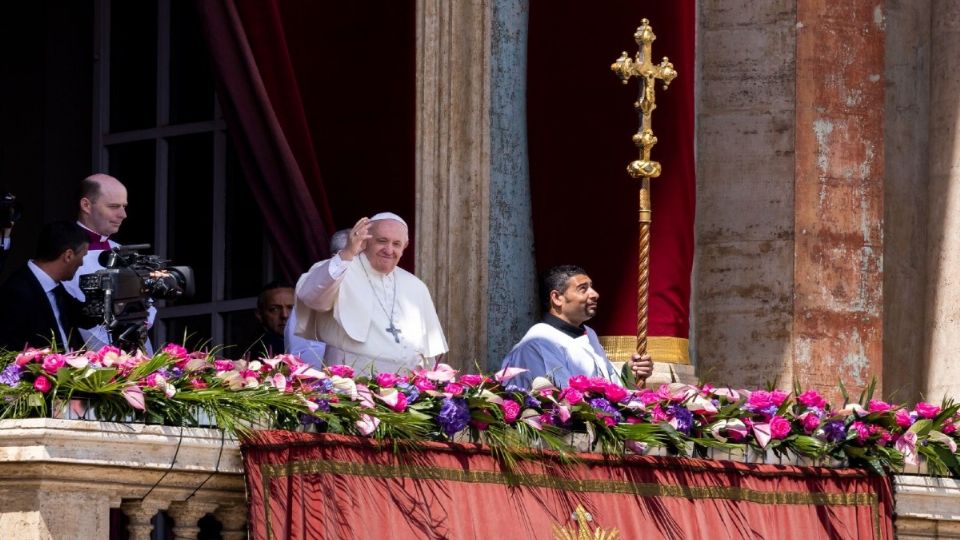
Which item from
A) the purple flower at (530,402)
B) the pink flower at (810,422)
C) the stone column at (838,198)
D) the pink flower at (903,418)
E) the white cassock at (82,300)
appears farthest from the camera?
the stone column at (838,198)

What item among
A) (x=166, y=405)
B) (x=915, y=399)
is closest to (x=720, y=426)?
(x=166, y=405)

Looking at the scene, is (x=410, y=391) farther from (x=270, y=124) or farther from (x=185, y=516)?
(x=270, y=124)

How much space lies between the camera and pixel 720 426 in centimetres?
981

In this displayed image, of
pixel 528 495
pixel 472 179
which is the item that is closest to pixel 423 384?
pixel 528 495

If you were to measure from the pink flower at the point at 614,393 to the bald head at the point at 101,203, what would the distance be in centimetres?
213

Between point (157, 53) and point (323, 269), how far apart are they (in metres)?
3.82

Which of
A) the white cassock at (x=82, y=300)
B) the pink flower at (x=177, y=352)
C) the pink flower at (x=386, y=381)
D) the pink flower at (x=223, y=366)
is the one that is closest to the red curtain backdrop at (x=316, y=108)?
the white cassock at (x=82, y=300)

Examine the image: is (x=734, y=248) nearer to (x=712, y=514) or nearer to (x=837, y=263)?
(x=837, y=263)

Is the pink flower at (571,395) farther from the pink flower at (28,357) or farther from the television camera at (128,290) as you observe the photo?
the pink flower at (28,357)

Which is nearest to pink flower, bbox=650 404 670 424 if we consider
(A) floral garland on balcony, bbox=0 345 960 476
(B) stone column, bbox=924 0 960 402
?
(A) floral garland on balcony, bbox=0 345 960 476

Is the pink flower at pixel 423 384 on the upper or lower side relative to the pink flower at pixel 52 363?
lower

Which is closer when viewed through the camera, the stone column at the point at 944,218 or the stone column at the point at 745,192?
the stone column at the point at 745,192

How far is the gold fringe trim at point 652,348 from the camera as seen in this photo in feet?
38.9

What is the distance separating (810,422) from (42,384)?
3155 mm
